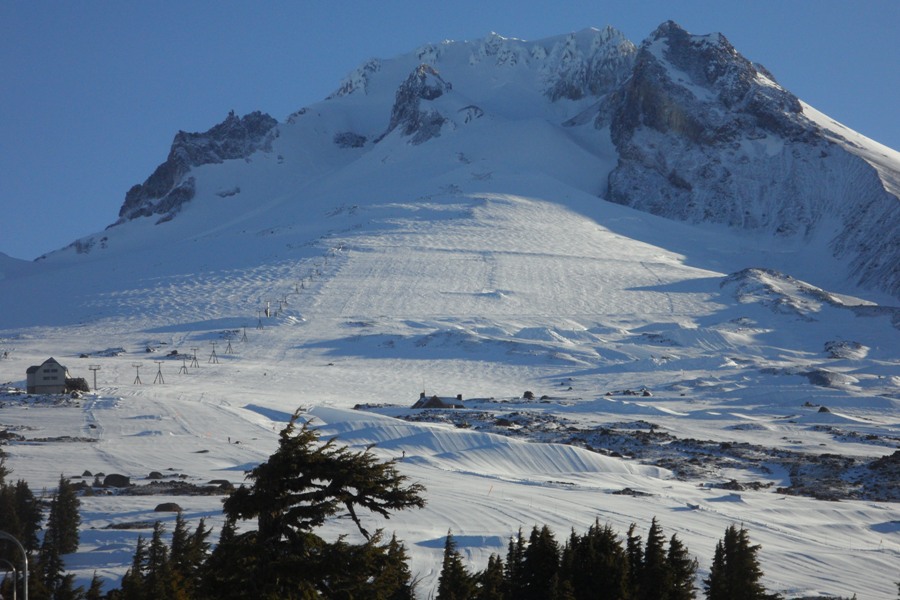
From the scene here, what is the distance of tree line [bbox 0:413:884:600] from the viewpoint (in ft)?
38.4

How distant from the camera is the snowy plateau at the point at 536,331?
3941 centimetres

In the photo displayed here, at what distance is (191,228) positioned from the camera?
180 metres

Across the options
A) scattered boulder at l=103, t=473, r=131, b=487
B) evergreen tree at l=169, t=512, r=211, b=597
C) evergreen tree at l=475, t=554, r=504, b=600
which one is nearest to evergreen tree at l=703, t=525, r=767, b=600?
evergreen tree at l=475, t=554, r=504, b=600

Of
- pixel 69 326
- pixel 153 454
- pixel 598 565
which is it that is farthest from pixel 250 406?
pixel 69 326

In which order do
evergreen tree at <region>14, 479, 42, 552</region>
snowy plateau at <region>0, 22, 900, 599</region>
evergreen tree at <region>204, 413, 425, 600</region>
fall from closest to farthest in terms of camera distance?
evergreen tree at <region>204, 413, 425, 600</region>
evergreen tree at <region>14, 479, 42, 552</region>
snowy plateau at <region>0, 22, 900, 599</region>

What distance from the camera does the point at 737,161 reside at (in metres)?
175

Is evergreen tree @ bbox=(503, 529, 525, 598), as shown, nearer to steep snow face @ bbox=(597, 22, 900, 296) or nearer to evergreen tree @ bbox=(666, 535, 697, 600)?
evergreen tree @ bbox=(666, 535, 697, 600)

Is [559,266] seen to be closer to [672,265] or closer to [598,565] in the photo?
[672,265]

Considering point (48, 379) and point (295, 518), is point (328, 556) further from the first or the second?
point (48, 379)

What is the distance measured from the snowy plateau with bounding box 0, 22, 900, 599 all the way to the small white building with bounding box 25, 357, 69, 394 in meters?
1.58

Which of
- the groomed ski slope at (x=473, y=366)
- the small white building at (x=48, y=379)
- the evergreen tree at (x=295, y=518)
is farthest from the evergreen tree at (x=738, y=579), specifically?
the small white building at (x=48, y=379)

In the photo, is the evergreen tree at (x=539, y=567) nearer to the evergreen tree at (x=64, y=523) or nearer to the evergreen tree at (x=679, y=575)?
the evergreen tree at (x=679, y=575)

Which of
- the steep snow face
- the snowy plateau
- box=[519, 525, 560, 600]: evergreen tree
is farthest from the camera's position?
the steep snow face

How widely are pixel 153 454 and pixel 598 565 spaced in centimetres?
2834
